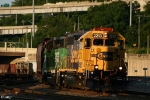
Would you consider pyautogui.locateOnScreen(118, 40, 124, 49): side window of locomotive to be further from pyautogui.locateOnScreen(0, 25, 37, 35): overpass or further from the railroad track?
pyautogui.locateOnScreen(0, 25, 37, 35): overpass

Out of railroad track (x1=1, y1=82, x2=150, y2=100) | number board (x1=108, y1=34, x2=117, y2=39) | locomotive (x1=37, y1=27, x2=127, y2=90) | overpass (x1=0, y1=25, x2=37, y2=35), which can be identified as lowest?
railroad track (x1=1, y1=82, x2=150, y2=100)

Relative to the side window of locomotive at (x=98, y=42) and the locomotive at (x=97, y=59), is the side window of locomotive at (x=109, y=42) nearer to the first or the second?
the locomotive at (x=97, y=59)

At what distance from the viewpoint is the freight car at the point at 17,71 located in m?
66.4

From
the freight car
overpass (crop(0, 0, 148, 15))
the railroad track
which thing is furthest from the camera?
overpass (crop(0, 0, 148, 15))

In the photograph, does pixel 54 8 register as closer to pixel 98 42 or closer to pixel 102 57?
pixel 98 42

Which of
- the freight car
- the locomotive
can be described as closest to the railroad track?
the locomotive

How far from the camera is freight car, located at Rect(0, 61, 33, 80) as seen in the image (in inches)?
2614

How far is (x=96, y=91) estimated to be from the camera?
32.0m

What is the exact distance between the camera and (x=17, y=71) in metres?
72.0

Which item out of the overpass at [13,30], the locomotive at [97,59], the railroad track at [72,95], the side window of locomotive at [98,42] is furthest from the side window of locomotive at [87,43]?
the overpass at [13,30]

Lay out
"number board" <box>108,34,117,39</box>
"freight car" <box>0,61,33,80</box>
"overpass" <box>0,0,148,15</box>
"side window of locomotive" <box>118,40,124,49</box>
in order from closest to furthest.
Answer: "number board" <box>108,34,117,39</box>
"side window of locomotive" <box>118,40,124,49</box>
"freight car" <box>0,61,33,80</box>
"overpass" <box>0,0,148,15</box>

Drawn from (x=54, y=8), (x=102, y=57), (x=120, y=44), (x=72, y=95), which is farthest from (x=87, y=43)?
(x=54, y=8)

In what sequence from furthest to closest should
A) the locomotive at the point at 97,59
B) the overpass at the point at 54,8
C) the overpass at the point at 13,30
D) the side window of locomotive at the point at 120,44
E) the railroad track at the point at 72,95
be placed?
the overpass at the point at 54,8
the overpass at the point at 13,30
the side window of locomotive at the point at 120,44
the locomotive at the point at 97,59
the railroad track at the point at 72,95

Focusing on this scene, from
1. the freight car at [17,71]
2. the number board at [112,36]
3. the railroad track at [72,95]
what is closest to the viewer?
the railroad track at [72,95]
